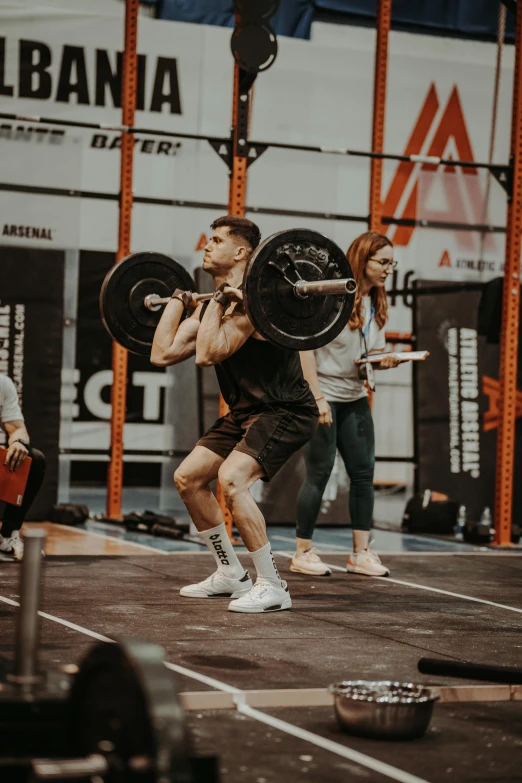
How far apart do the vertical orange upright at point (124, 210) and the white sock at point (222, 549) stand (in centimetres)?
239

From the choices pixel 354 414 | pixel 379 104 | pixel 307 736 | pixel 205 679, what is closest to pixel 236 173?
pixel 379 104

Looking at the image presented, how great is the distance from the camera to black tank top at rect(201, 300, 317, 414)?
4.37 metres

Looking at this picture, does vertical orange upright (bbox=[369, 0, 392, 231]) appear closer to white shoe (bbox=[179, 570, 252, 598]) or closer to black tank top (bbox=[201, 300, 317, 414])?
black tank top (bbox=[201, 300, 317, 414])

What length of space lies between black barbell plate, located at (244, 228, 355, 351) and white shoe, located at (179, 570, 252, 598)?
95 cm

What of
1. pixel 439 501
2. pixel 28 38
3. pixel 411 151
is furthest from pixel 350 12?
pixel 439 501

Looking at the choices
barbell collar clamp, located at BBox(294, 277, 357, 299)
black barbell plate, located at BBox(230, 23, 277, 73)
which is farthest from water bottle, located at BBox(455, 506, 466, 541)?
barbell collar clamp, located at BBox(294, 277, 357, 299)

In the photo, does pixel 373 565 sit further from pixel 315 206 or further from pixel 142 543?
pixel 315 206

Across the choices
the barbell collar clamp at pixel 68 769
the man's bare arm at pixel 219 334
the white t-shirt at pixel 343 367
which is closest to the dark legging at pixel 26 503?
the white t-shirt at pixel 343 367

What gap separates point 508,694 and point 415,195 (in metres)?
5.85

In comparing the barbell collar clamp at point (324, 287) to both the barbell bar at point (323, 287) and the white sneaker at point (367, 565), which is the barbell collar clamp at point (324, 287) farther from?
the white sneaker at point (367, 565)

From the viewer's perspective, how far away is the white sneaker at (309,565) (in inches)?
206

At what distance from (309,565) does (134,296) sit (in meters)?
1.41

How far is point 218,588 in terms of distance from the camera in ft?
14.8

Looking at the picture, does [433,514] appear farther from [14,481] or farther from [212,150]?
[14,481]
